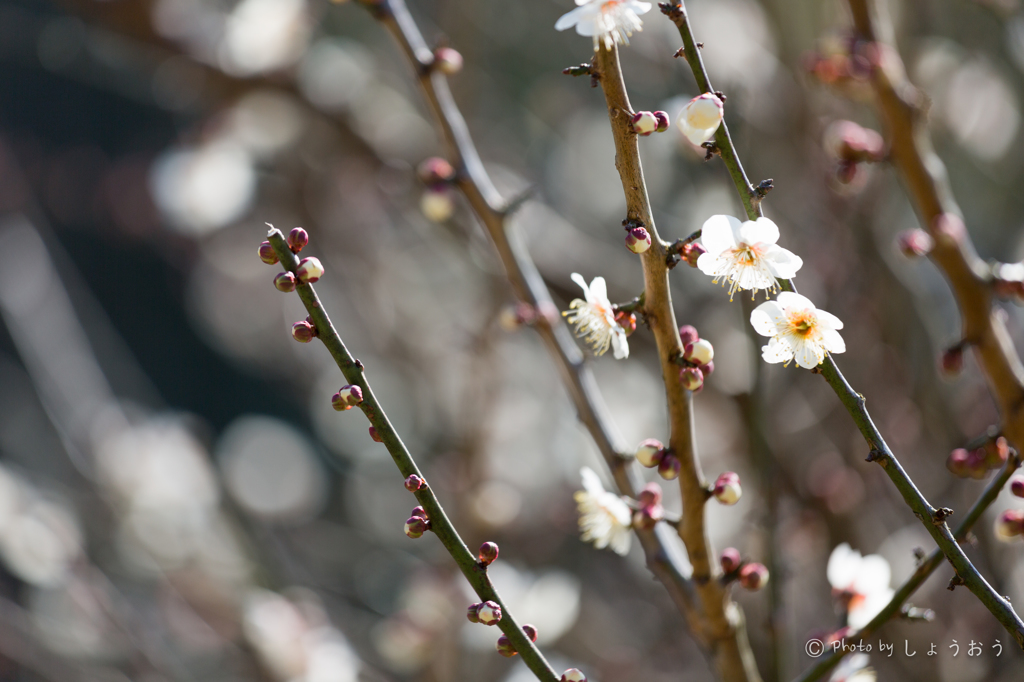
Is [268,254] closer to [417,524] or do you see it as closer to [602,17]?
[417,524]

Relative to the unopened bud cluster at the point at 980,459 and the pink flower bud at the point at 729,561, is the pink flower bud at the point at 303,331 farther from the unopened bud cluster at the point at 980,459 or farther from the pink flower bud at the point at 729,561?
the unopened bud cluster at the point at 980,459

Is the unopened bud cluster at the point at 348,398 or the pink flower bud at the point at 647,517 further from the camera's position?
the pink flower bud at the point at 647,517

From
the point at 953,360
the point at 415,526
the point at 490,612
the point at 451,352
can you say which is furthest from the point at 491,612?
the point at 451,352

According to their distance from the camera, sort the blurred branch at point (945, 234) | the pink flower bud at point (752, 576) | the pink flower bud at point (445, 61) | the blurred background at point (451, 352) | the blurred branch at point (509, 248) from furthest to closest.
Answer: the blurred background at point (451, 352) < the pink flower bud at point (445, 61) < the blurred branch at point (509, 248) < the blurred branch at point (945, 234) < the pink flower bud at point (752, 576)

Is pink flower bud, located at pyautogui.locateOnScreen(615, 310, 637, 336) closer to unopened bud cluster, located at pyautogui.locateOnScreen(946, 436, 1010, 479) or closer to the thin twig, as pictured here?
the thin twig

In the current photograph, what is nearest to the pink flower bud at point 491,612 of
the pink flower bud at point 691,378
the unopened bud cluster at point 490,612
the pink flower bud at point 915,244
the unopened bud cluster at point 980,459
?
the unopened bud cluster at point 490,612

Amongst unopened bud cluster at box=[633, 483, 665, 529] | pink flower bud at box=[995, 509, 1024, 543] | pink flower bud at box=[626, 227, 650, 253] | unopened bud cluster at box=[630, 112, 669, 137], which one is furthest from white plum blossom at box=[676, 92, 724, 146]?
pink flower bud at box=[995, 509, 1024, 543]
